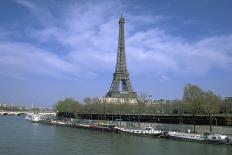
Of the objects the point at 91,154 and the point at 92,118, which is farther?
the point at 92,118

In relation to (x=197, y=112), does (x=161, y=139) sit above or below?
below

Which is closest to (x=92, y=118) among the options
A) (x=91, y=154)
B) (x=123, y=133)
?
(x=123, y=133)

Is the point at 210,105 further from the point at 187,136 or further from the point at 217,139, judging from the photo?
the point at 217,139

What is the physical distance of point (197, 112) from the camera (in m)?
42.1

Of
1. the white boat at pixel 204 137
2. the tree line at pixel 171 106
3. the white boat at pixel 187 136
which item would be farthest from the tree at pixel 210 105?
the white boat at pixel 204 137

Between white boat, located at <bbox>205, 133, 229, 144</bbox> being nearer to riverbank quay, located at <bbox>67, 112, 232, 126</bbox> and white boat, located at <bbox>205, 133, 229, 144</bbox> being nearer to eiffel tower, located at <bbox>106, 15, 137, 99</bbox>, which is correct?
riverbank quay, located at <bbox>67, 112, 232, 126</bbox>

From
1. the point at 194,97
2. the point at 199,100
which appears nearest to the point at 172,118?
the point at 194,97

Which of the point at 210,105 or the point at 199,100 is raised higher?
the point at 199,100

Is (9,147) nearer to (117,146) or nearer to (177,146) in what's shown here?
(117,146)

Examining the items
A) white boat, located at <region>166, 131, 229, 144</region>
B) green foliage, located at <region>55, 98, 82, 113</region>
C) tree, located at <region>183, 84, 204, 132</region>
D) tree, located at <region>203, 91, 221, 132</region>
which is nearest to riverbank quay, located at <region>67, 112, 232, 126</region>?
tree, located at <region>203, 91, 221, 132</region>

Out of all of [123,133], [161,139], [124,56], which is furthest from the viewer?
[124,56]

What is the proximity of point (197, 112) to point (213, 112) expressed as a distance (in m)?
1.67

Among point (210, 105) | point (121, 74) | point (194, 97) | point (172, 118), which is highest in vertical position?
point (121, 74)

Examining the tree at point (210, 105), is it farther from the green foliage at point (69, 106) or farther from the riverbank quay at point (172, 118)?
the green foliage at point (69, 106)
